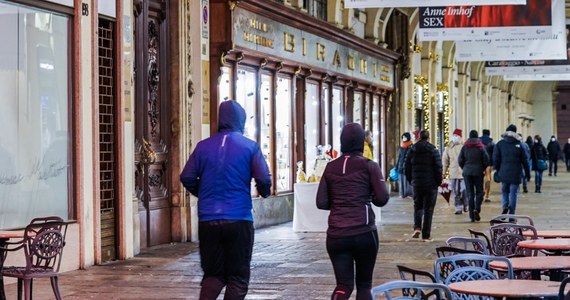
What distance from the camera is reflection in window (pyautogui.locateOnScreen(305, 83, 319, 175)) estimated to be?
2523cm

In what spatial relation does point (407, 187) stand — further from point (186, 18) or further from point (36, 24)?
point (36, 24)

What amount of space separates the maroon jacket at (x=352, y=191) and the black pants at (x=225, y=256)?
882 mm

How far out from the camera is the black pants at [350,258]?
9.14 m

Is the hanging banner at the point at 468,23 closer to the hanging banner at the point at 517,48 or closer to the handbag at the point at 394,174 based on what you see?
the hanging banner at the point at 517,48

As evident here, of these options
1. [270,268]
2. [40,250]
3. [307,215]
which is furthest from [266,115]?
[40,250]

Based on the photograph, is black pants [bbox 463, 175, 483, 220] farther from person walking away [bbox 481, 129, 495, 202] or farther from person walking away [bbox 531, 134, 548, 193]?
person walking away [bbox 531, 134, 548, 193]

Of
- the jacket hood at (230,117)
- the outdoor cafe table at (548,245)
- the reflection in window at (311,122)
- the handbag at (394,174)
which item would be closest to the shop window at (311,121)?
the reflection in window at (311,122)

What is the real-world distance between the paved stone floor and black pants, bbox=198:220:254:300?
360 centimetres

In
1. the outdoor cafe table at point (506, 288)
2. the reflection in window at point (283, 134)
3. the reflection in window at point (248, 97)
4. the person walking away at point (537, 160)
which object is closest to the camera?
the outdoor cafe table at point (506, 288)

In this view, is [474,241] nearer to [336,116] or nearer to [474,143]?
[474,143]

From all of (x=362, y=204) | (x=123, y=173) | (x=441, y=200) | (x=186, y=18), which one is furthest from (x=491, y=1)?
(x=441, y=200)

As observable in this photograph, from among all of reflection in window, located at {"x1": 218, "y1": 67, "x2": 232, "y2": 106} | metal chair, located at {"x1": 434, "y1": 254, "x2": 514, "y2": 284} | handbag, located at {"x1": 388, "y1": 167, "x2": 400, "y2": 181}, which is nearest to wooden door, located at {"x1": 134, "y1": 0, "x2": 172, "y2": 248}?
reflection in window, located at {"x1": 218, "y1": 67, "x2": 232, "y2": 106}

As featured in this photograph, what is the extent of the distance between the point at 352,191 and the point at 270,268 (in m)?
5.91

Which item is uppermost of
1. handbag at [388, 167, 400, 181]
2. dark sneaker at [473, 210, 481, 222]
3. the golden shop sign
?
the golden shop sign
